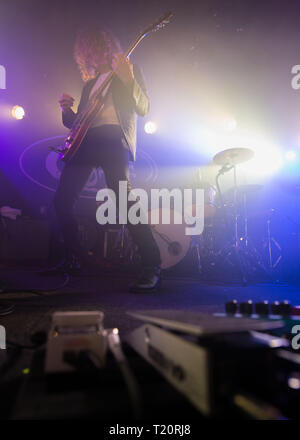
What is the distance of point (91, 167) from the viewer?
166cm

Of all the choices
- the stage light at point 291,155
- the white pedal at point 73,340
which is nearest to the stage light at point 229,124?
the stage light at point 291,155

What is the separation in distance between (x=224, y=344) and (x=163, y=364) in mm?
104

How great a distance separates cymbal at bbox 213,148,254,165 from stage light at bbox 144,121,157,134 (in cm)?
130

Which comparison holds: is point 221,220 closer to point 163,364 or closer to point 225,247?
point 225,247

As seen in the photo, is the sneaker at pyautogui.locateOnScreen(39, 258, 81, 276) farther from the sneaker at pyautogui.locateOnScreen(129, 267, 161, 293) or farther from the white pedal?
the white pedal

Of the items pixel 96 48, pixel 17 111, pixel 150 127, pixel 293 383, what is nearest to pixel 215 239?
pixel 150 127

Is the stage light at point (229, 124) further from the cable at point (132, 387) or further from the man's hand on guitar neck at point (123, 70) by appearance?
the cable at point (132, 387)

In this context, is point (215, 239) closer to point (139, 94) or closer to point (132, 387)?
point (139, 94)

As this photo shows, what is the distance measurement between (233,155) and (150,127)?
60.9 inches

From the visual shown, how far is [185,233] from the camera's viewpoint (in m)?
2.96

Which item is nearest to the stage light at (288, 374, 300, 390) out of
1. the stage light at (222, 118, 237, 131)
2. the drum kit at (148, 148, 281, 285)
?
the drum kit at (148, 148, 281, 285)

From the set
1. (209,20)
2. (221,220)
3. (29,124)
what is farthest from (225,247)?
(29,124)

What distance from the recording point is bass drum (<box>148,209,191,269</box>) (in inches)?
116

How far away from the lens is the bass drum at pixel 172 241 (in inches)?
116
